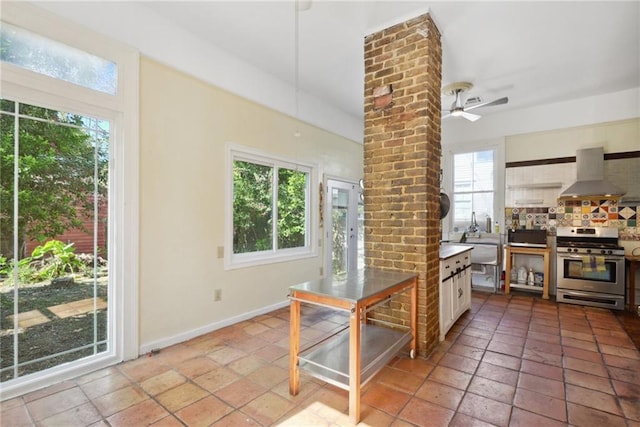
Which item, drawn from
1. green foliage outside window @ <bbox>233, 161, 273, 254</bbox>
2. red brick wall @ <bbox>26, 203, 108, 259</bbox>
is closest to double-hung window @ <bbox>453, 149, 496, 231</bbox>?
green foliage outside window @ <bbox>233, 161, 273, 254</bbox>

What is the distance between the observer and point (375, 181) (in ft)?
10.2

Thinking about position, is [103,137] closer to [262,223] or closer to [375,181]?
[262,223]

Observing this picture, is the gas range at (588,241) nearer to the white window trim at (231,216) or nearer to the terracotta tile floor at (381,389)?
the terracotta tile floor at (381,389)

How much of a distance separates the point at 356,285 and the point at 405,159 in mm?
1319

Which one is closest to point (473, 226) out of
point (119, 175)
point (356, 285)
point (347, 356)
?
point (356, 285)

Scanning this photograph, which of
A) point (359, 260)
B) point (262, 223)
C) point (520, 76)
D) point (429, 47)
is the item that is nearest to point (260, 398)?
point (262, 223)

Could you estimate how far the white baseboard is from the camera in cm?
288

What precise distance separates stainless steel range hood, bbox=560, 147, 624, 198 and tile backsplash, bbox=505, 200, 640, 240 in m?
0.35

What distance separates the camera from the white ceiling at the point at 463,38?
2.84 m

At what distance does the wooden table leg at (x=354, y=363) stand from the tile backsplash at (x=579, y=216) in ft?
15.7

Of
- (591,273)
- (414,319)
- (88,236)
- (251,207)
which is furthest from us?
(591,273)

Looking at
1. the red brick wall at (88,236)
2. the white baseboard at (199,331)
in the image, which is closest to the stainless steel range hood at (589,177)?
the white baseboard at (199,331)

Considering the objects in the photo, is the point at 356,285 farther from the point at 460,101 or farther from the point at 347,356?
the point at 460,101

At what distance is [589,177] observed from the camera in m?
4.77
